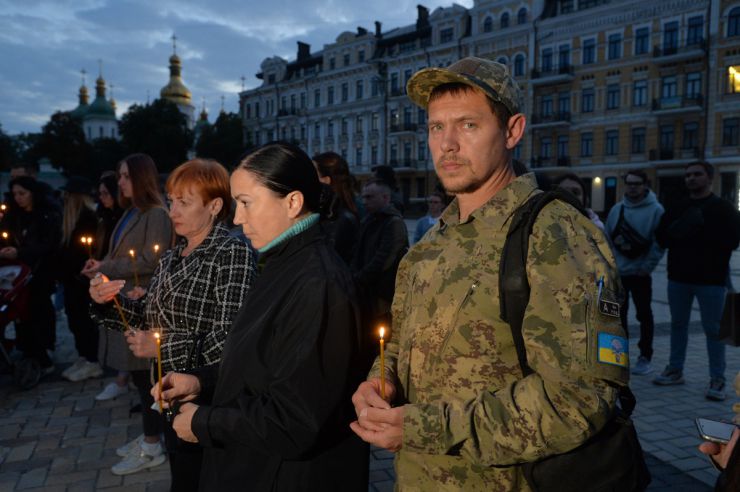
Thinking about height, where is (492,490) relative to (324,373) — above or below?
below

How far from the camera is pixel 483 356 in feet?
5.30

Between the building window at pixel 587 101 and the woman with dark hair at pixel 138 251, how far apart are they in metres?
38.5

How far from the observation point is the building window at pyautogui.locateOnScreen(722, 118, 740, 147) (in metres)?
32.1

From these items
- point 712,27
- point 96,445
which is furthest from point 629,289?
point 712,27

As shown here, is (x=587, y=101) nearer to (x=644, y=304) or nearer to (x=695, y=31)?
(x=695, y=31)

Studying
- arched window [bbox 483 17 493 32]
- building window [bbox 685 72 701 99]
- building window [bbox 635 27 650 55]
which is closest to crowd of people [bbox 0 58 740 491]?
building window [bbox 685 72 701 99]

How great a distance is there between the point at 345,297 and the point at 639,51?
1580 inches

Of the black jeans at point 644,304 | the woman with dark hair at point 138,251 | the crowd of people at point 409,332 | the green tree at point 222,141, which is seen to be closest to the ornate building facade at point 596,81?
the green tree at point 222,141

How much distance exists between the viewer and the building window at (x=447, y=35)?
45000mm

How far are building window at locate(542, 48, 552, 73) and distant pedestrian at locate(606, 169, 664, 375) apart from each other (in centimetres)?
3624

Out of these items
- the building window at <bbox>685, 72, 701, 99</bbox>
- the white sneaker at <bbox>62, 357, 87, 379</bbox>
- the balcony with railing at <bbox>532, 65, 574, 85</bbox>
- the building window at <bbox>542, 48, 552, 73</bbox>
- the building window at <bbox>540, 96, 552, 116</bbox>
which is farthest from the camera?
the building window at <bbox>540, 96, 552, 116</bbox>

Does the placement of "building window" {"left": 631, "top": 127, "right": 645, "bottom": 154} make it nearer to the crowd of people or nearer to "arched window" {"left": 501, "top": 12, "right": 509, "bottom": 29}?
"arched window" {"left": 501, "top": 12, "right": 509, "bottom": 29}

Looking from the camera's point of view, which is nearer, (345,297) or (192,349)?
(345,297)

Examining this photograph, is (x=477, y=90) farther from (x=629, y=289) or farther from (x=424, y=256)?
(x=629, y=289)
